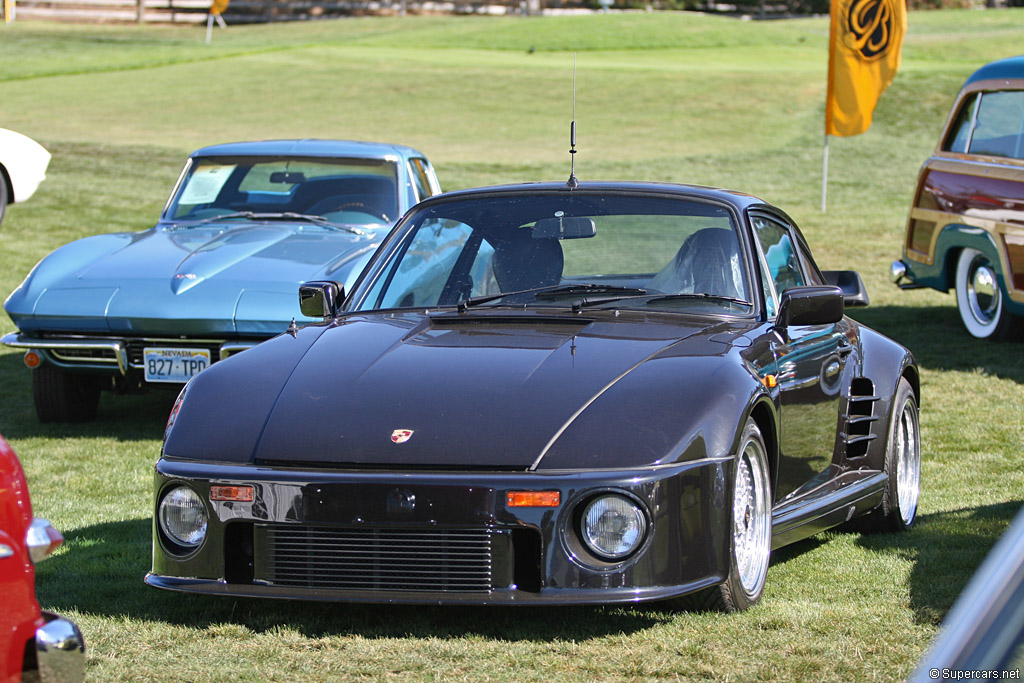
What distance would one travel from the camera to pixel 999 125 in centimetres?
1046

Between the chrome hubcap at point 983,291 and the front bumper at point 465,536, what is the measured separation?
23.8ft

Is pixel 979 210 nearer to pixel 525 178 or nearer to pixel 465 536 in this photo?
pixel 465 536

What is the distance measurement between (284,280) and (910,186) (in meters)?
17.6

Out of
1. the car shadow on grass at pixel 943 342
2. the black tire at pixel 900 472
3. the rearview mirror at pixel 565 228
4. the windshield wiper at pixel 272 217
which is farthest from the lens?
the car shadow on grass at pixel 943 342

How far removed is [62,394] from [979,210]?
21.6ft

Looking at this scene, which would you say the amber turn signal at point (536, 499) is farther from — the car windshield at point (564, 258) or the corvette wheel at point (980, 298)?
the corvette wheel at point (980, 298)

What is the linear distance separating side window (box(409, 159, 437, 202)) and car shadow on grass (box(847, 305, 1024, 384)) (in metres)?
3.30

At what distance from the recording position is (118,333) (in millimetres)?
7434

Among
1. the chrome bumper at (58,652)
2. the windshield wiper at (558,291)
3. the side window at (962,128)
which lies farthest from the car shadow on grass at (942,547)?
the side window at (962,128)

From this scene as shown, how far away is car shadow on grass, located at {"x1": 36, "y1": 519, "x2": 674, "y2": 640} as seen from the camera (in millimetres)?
4074

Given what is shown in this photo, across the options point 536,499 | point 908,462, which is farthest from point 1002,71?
point 536,499

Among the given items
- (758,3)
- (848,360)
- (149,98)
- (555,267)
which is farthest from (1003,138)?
(758,3)

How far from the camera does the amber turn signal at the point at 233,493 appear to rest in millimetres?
3941

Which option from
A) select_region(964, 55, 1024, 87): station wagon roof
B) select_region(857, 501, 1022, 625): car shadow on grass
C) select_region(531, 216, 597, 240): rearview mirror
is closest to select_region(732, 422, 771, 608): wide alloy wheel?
select_region(857, 501, 1022, 625): car shadow on grass
